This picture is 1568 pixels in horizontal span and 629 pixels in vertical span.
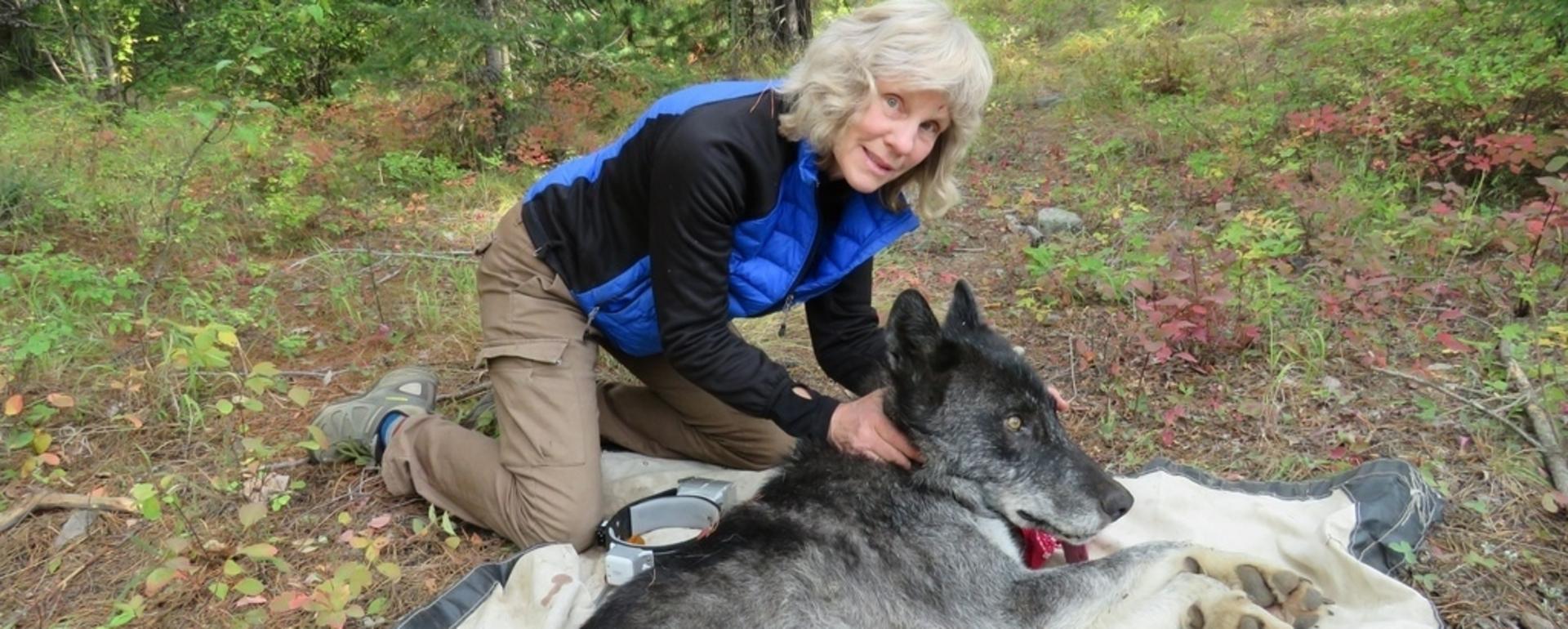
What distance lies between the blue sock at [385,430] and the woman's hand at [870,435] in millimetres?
2377

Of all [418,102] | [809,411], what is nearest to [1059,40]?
Answer: [418,102]

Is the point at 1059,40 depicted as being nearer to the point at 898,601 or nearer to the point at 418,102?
the point at 418,102

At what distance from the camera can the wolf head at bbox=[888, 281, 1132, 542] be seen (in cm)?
325

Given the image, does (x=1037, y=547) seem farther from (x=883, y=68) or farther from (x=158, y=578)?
(x=158, y=578)

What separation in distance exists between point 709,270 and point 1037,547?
178cm

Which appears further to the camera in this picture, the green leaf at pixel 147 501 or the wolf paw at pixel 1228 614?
the green leaf at pixel 147 501

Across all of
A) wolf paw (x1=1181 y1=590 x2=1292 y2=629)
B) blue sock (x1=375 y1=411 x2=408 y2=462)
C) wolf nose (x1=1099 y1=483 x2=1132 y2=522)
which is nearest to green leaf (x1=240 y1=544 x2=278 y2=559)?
blue sock (x1=375 y1=411 x2=408 y2=462)

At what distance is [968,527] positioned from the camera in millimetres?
3283

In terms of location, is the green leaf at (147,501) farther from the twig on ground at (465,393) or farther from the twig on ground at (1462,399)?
the twig on ground at (1462,399)

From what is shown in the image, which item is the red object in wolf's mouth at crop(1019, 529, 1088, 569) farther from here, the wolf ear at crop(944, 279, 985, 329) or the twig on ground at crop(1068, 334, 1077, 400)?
the twig on ground at crop(1068, 334, 1077, 400)

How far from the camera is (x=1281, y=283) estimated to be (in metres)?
5.14

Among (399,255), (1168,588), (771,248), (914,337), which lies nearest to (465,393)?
(399,255)

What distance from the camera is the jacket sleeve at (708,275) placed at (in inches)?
129

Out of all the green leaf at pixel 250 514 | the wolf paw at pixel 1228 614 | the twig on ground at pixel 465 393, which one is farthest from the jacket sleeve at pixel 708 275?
the twig on ground at pixel 465 393
